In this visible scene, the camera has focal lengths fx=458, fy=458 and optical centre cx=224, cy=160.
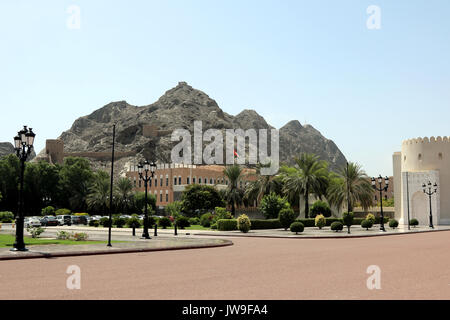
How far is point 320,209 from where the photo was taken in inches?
2579

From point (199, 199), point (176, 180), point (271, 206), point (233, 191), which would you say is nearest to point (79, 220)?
point (199, 199)

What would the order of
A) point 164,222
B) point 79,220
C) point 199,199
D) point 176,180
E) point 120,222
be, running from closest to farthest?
point 164,222 < point 120,222 < point 79,220 < point 199,199 < point 176,180

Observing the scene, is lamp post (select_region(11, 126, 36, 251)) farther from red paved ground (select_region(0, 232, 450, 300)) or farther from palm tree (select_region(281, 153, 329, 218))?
palm tree (select_region(281, 153, 329, 218))

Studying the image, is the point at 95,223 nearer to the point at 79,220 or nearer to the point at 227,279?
the point at 79,220

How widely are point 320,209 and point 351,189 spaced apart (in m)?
5.47

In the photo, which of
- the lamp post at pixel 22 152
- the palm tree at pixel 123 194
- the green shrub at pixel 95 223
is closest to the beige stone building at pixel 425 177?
the green shrub at pixel 95 223

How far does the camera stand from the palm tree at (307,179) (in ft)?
194

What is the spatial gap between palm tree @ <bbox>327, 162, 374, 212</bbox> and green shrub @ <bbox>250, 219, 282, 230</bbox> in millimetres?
16474

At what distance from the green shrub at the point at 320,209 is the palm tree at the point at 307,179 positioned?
4787 millimetres

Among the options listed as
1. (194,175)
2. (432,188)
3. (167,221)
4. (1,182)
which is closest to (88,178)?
(1,182)

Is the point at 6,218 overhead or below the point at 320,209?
below

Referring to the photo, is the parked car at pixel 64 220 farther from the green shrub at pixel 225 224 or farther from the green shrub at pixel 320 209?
the green shrub at pixel 320 209

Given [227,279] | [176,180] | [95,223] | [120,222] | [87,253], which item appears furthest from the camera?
[176,180]

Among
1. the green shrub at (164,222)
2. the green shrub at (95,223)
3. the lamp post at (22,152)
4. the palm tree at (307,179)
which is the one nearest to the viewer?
the lamp post at (22,152)
